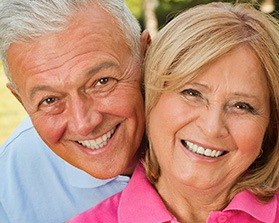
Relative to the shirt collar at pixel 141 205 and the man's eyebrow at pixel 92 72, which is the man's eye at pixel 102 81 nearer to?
the man's eyebrow at pixel 92 72

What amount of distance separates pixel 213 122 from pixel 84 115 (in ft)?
2.08

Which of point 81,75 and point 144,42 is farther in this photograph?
point 144,42

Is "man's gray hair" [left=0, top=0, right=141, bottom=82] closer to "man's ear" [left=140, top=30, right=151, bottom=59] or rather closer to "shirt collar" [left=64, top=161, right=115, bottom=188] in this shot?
"man's ear" [left=140, top=30, right=151, bottom=59]

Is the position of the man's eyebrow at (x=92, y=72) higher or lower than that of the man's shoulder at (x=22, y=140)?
higher

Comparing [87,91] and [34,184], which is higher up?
[87,91]

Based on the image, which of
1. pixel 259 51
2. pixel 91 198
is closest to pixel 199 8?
pixel 259 51

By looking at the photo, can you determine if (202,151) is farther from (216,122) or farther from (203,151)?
(216,122)

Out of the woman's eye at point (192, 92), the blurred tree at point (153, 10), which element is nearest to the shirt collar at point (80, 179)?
the woman's eye at point (192, 92)

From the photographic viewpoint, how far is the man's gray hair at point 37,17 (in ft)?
10.2

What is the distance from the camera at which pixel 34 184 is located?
3963mm

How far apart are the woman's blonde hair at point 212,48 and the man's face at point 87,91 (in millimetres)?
168

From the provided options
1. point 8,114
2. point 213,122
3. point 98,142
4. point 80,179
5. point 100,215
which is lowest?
point 8,114

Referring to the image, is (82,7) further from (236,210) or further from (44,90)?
(236,210)

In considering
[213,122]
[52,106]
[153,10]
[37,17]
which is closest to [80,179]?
[52,106]
